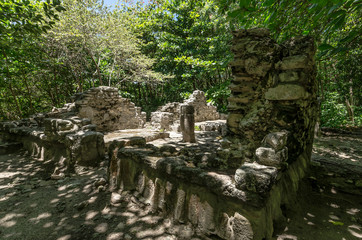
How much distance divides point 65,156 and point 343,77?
1306cm

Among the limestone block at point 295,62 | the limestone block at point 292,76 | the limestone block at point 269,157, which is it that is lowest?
the limestone block at point 269,157

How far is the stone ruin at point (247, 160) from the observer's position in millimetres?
1714

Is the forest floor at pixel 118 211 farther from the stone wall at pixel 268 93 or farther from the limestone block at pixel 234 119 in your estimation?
the limestone block at pixel 234 119

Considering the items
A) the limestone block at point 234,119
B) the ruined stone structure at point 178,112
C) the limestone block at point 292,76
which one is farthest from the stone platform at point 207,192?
the ruined stone structure at point 178,112

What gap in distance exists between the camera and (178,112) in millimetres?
13797

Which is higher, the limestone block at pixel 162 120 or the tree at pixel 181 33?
the tree at pixel 181 33

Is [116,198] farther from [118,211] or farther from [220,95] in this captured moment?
[220,95]

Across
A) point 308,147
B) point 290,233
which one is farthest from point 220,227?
point 308,147

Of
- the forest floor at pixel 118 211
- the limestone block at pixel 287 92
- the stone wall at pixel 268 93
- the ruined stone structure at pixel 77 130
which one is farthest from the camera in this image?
the ruined stone structure at pixel 77 130

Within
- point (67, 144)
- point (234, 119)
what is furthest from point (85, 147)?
point (234, 119)

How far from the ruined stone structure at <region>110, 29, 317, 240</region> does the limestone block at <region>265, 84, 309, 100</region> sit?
12mm

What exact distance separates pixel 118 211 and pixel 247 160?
2.12 metres

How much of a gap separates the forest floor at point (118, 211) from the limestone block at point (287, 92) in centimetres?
151

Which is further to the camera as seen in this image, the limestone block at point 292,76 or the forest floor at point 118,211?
the limestone block at point 292,76
